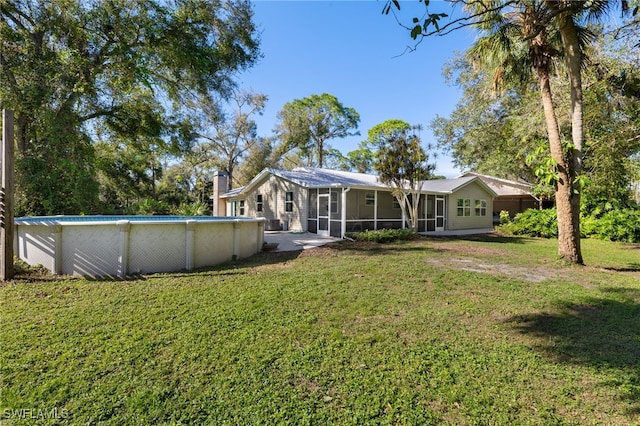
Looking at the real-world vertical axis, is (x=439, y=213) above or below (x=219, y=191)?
below

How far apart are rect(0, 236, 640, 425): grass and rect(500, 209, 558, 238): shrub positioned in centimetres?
1270

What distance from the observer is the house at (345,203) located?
1512cm

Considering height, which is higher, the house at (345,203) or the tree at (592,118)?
the tree at (592,118)

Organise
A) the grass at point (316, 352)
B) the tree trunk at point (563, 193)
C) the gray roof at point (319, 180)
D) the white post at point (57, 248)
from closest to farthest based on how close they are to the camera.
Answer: the grass at point (316, 352) → the white post at point (57, 248) → the tree trunk at point (563, 193) → the gray roof at point (319, 180)

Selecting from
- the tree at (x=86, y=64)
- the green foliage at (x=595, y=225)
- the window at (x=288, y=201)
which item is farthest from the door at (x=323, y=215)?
the green foliage at (x=595, y=225)

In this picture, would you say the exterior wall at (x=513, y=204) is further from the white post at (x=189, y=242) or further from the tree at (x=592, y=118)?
the white post at (x=189, y=242)

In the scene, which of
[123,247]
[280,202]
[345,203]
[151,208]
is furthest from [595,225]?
[151,208]

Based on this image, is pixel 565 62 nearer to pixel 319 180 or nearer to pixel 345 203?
pixel 345 203

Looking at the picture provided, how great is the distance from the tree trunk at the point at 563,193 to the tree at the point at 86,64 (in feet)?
37.6

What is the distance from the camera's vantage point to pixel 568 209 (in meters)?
8.50

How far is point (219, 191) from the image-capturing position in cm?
2383

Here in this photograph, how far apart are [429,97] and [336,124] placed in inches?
→ 742

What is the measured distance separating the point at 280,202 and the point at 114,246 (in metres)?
11.6

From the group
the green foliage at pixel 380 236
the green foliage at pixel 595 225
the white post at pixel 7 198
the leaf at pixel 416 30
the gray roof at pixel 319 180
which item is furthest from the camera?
the green foliage at pixel 595 225
